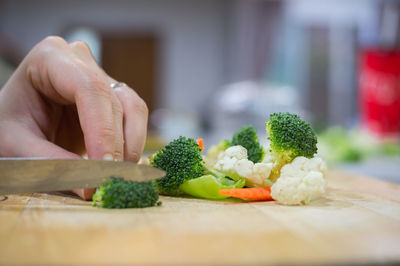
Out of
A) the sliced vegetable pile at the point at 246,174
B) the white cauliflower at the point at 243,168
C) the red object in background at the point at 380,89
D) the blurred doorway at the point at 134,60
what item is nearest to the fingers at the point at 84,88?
the sliced vegetable pile at the point at 246,174

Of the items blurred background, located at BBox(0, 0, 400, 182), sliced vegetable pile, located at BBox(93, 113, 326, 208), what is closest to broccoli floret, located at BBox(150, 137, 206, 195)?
sliced vegetable pile, located at BBox(93, 113, 326, 208)

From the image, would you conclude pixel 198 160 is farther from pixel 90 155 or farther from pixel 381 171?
pixel 381 171

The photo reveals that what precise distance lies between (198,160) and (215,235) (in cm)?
38

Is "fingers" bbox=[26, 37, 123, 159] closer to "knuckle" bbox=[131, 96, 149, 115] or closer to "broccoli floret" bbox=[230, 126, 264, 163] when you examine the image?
"knuckle" bbox=[131, 96, 149, 115]

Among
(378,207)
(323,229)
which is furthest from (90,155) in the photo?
(378,207)

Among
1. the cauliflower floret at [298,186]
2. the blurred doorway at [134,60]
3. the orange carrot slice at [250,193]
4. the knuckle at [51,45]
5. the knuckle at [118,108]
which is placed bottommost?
the orange carrot slice at [250,193]

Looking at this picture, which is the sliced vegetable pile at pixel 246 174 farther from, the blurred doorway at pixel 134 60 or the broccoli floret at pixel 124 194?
the blurred doorway at pixel 134 60

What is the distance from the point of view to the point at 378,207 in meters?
0.93

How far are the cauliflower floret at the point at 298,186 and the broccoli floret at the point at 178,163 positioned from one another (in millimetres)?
211

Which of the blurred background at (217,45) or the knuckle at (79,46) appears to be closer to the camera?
the knuckle at (79,46)

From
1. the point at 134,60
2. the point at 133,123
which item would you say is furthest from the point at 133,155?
the point at 134,60

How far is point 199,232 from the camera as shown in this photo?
2.28 ft

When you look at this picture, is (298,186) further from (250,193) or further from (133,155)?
(133,155)

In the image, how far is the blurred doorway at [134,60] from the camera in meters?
8.62
